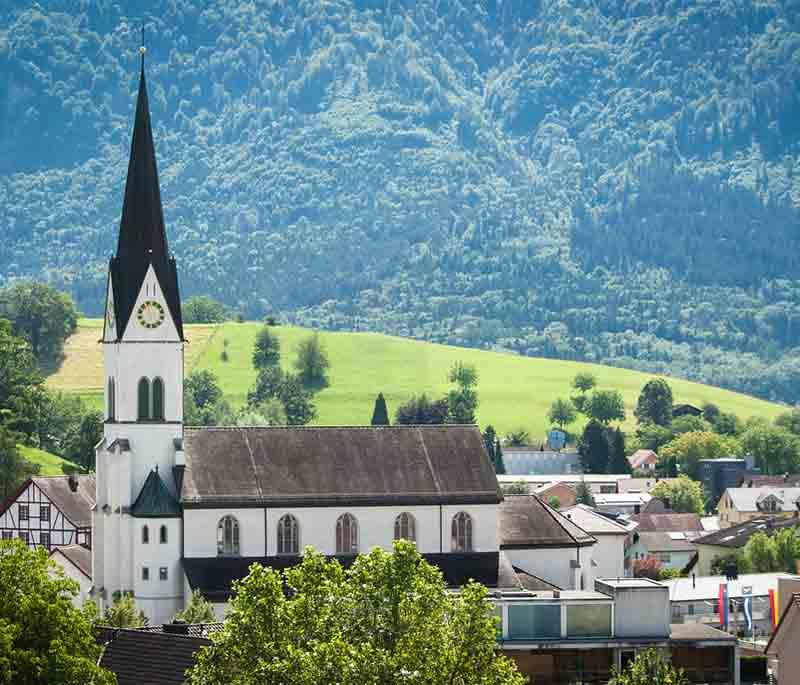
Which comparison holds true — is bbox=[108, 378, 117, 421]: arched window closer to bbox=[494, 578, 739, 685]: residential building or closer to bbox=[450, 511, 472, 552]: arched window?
bbox=[450, 511, 472, 552]: arched window

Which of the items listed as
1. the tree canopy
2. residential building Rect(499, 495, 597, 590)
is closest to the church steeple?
residential building Rect(499, 495, 597, 590)

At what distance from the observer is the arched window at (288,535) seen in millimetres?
94438

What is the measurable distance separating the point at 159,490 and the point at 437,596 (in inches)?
1851

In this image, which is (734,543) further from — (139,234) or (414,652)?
(414,652)

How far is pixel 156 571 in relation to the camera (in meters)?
92.7

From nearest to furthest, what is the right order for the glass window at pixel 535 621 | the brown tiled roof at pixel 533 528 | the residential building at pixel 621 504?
the glass window at pixel 535 621 < the brown tiled roof at pixel 533 528 < the residential building at pixel 621 504

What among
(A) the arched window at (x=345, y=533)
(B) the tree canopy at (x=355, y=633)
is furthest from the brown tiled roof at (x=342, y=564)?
(B) the tree canopy at (x=355, y=633)

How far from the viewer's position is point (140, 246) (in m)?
94.8

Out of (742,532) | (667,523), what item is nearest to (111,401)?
(742,532)

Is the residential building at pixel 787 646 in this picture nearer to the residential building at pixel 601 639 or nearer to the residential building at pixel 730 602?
the residential building at pixel 601 639

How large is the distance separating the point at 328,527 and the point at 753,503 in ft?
303

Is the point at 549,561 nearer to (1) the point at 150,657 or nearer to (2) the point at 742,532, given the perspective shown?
(1) the point at 150,657

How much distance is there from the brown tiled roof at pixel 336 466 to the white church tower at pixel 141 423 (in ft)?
4.27

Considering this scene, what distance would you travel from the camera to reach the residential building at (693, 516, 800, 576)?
146750 mm
